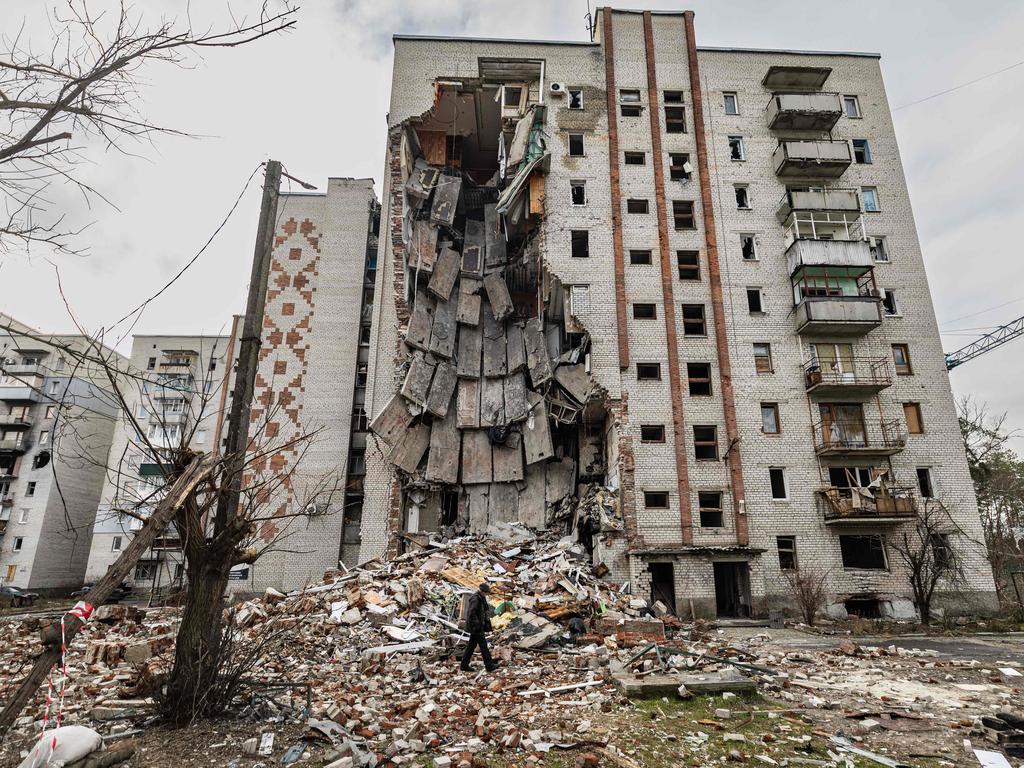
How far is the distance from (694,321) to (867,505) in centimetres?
921

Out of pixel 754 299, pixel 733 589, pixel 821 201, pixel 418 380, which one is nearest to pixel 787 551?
pixel 733 589

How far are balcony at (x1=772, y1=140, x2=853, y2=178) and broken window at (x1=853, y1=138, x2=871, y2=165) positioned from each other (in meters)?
1.23

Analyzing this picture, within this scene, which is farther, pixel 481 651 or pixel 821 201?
pixel 821 201

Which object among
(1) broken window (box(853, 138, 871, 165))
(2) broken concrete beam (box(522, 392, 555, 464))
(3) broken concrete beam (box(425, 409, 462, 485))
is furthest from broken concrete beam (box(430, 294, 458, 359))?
(1) broken window (box(853, 138, 871, 165))

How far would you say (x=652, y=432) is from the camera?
21422mm

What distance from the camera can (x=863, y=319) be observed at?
22.0 meters

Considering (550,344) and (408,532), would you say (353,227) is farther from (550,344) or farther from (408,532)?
(408,532)

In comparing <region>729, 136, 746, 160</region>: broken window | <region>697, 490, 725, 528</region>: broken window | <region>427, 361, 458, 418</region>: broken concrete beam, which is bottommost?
<region>697, 490, 725, 528</region>: broken window

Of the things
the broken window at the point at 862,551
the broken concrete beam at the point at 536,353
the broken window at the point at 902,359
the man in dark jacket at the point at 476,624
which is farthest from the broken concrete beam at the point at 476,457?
the broken window at the point at 902,359

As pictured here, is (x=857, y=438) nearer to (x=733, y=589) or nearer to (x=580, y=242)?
(x=733, y=589)

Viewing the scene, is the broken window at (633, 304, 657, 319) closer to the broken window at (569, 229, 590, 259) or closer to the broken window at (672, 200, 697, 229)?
the broken window at (569, 229, 590, 259)

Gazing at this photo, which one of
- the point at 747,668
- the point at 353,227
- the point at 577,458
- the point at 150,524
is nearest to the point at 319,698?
the point at 150,524

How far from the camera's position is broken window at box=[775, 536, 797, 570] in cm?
2020

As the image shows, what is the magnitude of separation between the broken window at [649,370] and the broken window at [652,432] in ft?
6.40
